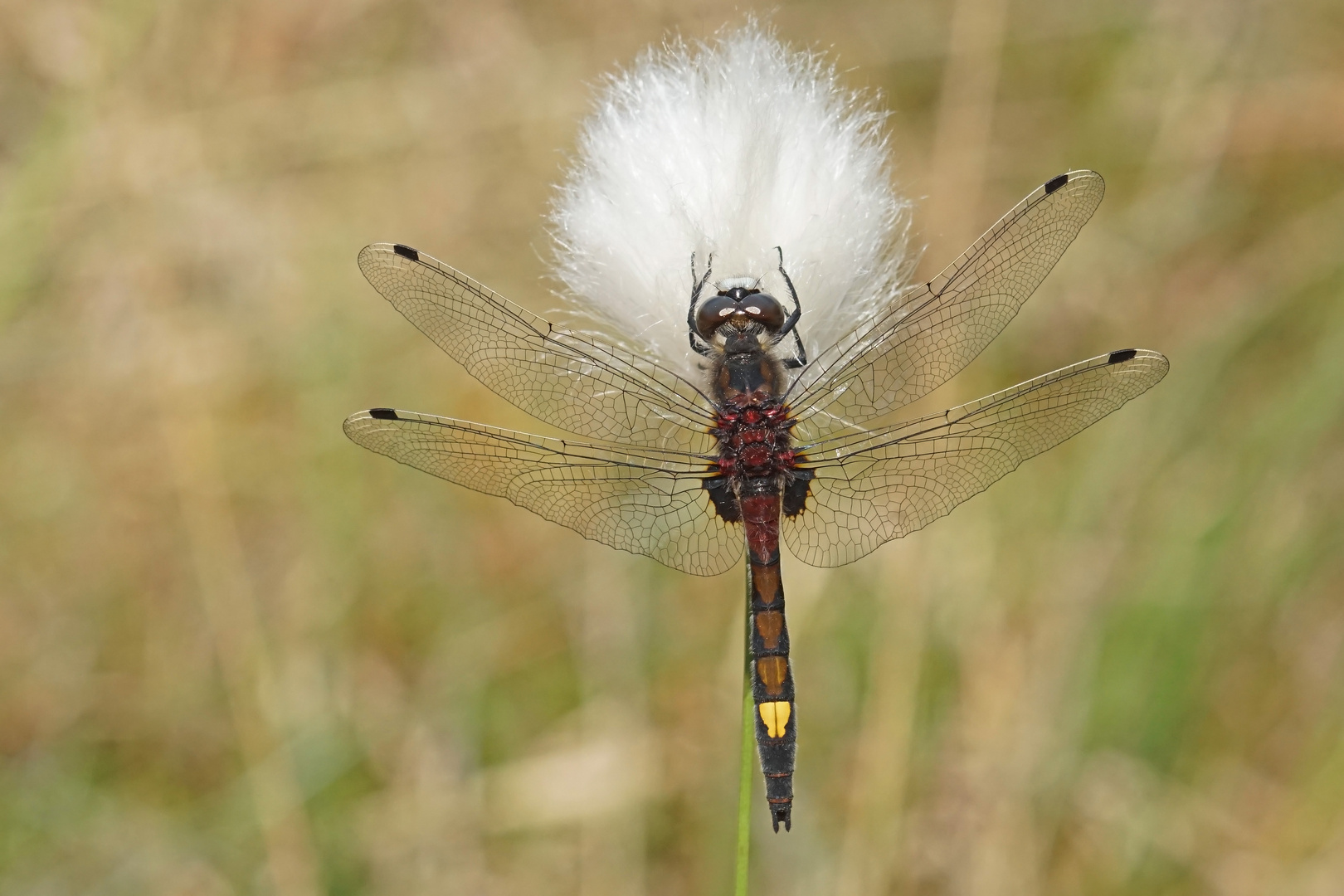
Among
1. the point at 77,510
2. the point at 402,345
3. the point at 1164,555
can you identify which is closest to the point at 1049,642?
the point at 1164,555

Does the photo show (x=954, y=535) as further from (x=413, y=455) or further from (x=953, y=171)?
(x=413, y=455)

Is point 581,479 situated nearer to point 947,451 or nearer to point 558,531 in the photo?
point 947,451

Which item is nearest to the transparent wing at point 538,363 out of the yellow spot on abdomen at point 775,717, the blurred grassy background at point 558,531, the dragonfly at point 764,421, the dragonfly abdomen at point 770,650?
the dragonfly at point 764,421

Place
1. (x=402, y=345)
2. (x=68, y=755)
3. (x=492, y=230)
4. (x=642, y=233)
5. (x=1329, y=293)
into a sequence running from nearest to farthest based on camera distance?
1. (x=642, y=233)
2. (x=68, y=755)
3. (x=1329, y=293)
4. (x=402, y=345)
5. (x=492, y=230)

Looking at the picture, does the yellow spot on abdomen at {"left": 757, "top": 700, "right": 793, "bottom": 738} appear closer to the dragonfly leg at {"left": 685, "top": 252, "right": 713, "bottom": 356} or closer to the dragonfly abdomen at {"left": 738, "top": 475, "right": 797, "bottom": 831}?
the dragonfly abdomen at {"left": 738, "top": 475, "right": 797, "bottom": 831}

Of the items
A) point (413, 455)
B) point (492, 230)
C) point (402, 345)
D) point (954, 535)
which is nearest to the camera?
point (413, 455)

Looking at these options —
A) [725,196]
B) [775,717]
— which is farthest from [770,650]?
[725,196]

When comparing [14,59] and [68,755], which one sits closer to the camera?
[68,755]

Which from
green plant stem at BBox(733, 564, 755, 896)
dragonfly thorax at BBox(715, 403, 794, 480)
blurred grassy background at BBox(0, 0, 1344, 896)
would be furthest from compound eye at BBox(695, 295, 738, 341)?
blurred grassy background at BBox(0, 0, 1344, 896)
